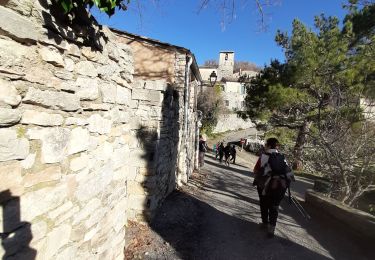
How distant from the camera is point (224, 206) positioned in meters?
7.45

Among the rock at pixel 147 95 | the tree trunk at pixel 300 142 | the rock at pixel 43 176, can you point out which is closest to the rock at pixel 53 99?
the rock at pixel 43 176

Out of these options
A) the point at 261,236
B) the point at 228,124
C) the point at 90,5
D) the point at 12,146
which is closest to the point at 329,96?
the point at 261,236

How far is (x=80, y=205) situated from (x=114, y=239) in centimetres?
112

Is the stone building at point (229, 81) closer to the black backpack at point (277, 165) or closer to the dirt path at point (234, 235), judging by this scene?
the dirt path at point (234, 235)

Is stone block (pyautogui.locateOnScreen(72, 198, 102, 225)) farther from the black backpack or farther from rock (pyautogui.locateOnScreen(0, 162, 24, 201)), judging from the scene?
the black backpack

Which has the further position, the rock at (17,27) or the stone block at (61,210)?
the stone block at (61,210)

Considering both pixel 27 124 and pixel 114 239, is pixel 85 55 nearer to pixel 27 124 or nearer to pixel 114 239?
pixel 27 124

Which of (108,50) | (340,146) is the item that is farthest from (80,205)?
(340,146)

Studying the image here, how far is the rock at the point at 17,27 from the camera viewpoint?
1.62 metres

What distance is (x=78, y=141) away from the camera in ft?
7.98

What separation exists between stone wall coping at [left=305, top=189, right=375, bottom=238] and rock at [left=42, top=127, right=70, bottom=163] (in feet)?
15.7

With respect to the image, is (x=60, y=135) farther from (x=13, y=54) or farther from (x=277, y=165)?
(x=277, y=165)

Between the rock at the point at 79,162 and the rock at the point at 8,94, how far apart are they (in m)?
0.75

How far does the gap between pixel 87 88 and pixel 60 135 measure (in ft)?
1.76
